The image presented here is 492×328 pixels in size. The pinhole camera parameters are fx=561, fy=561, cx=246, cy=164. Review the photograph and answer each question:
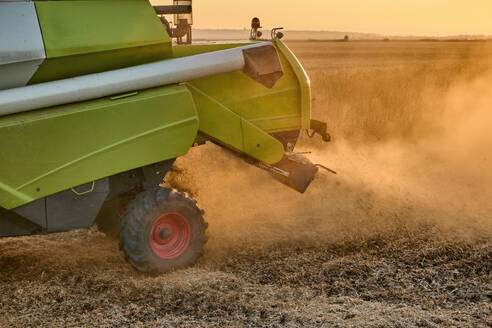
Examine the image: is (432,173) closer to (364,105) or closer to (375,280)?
(364,105)

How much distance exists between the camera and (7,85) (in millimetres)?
4883

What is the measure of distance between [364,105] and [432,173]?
11.7 ft

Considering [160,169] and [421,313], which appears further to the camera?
[160,169]

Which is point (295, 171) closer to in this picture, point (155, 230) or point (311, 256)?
point (311, 256)

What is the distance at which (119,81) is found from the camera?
16.5 ft

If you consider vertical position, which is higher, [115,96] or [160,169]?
[115,96]

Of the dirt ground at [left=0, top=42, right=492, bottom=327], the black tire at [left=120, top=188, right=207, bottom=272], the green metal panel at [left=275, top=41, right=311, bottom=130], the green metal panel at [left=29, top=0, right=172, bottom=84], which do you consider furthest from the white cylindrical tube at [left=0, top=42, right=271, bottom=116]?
the dirt ground at [left=0, top=42, right=492, bottom=327]

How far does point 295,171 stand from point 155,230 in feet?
5.61

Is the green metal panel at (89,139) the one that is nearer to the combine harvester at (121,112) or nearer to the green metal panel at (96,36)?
the combine harvester at (121,112)

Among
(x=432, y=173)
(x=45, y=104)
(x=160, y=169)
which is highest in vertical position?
(x=45, y=104)

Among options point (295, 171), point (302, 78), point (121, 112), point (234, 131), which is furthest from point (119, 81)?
point (295, 171)

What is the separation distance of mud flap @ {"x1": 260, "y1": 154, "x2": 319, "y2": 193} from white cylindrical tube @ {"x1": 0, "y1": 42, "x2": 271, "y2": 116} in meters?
1.23

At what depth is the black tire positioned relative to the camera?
→ 5.33 metres

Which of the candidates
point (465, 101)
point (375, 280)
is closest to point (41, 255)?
point (375, 280)
